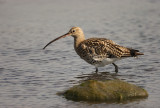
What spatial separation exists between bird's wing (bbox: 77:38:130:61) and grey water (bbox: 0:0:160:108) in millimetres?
563

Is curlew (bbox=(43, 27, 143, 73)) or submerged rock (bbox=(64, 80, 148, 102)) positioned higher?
curlew (bbox=(43, 27, 143, 73))

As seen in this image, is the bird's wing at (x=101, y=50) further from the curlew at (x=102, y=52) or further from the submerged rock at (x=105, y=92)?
the submerged rock at (x=105, y=92)

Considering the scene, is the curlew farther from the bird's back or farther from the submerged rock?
the submerged rock

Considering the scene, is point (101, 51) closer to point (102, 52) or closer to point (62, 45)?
point (102, 52)

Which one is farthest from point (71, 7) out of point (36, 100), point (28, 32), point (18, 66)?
point (36, 100)

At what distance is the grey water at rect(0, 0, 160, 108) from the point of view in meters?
9.34

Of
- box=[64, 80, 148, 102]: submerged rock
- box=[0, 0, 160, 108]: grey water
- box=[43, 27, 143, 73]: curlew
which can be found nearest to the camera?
box=[64, 80, 148, 102]: submerged rock

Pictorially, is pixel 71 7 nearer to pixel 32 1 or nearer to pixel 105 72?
pixel 32 1

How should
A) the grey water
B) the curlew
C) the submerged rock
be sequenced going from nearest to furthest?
the submerged rock → the grey water → the curlew

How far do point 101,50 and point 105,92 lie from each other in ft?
9.54

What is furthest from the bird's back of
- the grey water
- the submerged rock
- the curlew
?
the submerged rock

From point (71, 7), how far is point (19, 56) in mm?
8323

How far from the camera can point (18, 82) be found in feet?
34.4

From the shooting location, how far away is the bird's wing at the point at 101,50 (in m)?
11.5
